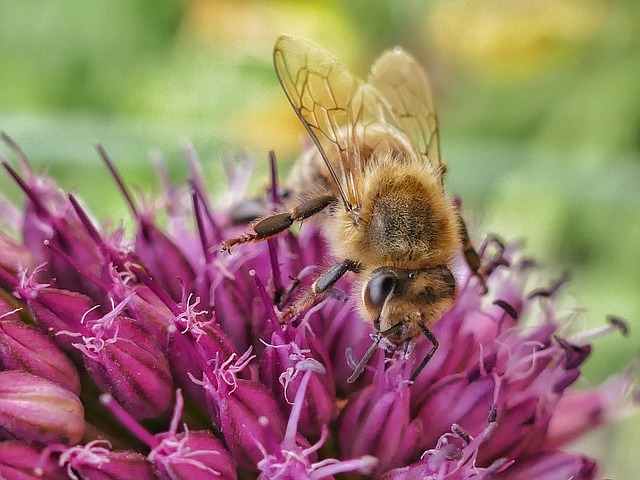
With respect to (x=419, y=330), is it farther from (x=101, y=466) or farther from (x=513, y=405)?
(x=101, y=466)

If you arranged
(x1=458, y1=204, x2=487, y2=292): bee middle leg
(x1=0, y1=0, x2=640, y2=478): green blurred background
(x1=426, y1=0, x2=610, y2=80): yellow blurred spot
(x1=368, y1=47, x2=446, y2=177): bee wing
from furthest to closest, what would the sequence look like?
(x1=426, y1=0, x2=610, y2=80): yellow blurred spot < (x1=0, y1=0, x2=640, y2=478): green blurred background < (x1=368, y1=47, x2=446, y2=177): bee wing < (x1=458, y1=204, x2=487, y2=292): bee middle leg

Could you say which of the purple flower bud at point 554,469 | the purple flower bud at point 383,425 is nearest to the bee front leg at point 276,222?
the purple flower bud at point 383,425

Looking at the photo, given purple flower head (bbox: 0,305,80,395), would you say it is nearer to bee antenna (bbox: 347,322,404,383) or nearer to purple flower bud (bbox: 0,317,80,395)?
purple flower bud (bbox: 0,317,80,395)

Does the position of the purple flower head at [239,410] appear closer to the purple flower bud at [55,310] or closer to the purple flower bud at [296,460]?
the purple flower bud at [296,460]

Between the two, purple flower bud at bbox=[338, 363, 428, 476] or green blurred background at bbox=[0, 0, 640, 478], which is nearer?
purple flower bud at bbox=[338, 363, 428, 476]

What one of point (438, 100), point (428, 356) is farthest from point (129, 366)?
point (438, 100)

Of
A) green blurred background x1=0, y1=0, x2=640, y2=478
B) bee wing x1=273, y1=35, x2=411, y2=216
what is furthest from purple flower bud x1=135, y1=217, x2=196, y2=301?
green blurred background x1=0, y1=0, x2=640, y2=478

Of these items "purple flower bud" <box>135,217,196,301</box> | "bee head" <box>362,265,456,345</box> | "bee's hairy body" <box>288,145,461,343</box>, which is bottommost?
"purple flower bud" <box>135,217,196,301</box>
